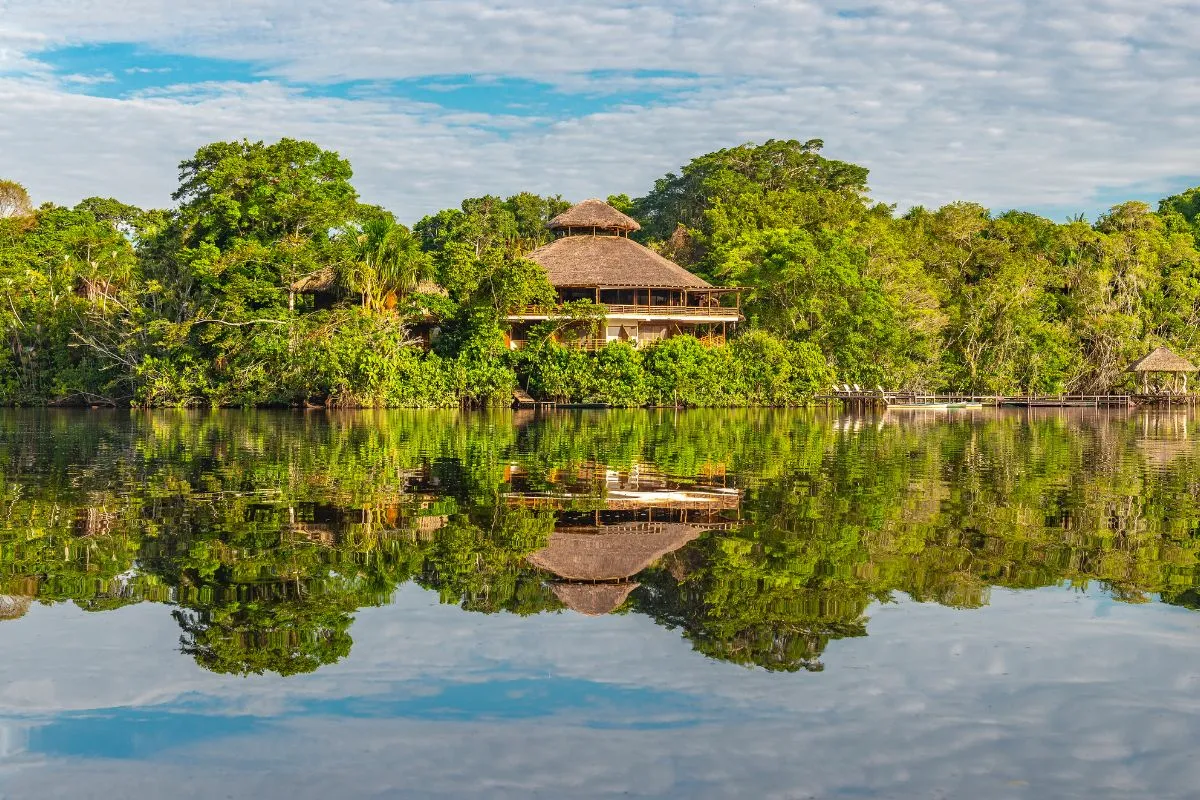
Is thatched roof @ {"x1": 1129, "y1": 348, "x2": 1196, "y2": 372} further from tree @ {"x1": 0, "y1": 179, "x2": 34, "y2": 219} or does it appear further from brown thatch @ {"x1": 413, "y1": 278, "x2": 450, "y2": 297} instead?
tree @ {"x1": 0, "y1": 179, "x2": 34, "y2": 219}

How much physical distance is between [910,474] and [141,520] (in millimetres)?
11383

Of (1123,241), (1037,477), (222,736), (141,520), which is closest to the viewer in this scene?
(222,736)

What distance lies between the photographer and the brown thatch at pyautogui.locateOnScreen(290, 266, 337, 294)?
4482 centimetres

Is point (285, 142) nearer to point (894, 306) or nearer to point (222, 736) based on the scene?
point (894, 306)

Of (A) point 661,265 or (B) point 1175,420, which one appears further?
(A) point 661,265

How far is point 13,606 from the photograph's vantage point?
893cm

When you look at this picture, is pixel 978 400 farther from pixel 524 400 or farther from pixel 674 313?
pixel 524 400

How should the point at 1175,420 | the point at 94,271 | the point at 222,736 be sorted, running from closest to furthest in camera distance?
the point at 222,736
the point at 1175,420
the point at 94,271

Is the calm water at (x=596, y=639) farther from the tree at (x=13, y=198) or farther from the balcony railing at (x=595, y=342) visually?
the tree at (x=13, y=198)

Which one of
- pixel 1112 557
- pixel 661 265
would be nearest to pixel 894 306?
pixel 661 265

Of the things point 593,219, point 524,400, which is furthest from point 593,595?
point 593,219

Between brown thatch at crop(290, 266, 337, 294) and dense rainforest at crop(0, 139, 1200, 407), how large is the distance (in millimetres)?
141

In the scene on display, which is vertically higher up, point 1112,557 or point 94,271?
point 94,271

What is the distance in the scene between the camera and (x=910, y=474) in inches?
744
